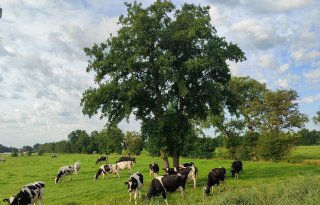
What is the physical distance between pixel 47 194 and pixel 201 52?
17202 millimetres

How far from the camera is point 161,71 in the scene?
27125 millimetres

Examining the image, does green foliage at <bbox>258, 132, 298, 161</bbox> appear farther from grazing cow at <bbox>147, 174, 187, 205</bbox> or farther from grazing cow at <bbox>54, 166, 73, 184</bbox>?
grazing cow at <bbox>147, 174, 187, 205</bbox>

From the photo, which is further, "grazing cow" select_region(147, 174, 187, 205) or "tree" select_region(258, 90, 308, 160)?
"tree" select_region(258, 90, 308, 160)

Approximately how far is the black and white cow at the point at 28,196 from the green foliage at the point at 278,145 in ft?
134

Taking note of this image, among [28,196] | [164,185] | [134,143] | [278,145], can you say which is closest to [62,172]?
[28,196]

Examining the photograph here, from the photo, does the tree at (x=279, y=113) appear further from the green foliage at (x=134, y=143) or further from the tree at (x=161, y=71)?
the green foliage at (x=134, y=143)

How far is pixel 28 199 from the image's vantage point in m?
21.7

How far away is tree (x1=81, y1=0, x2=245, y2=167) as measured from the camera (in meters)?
28.0

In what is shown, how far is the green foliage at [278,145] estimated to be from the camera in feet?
180

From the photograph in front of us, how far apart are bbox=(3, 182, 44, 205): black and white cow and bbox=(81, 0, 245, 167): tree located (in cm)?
837

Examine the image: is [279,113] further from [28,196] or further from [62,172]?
[28,196]

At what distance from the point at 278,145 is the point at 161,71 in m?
34.6

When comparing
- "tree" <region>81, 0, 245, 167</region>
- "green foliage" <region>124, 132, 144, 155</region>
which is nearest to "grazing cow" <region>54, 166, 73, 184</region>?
"tree" <region>81, 0, 245, 167</region>

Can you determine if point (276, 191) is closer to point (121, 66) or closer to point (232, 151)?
point (121, 66)
